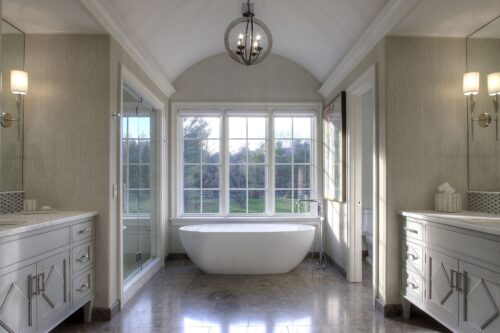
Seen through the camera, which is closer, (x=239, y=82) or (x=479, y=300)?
(x=479, y=300)

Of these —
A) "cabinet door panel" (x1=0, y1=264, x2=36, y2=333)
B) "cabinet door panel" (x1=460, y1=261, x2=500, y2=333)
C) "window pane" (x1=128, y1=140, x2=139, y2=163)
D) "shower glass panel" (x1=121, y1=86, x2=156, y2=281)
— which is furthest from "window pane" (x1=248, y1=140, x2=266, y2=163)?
"cabinet door panel" (x1=0, y1=264, x2=36, y2=333)

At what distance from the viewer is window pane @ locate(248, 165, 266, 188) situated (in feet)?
17.2

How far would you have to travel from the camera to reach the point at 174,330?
2.77m

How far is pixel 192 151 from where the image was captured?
5270 mm

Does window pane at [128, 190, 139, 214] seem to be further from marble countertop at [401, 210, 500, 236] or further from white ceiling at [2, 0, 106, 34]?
marble countertop at [401, 210, 500, 236]

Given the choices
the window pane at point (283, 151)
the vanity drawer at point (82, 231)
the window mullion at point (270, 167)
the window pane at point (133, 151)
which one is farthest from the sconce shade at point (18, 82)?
the window pane at point (283, 151)

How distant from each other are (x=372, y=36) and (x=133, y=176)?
2.68 metres

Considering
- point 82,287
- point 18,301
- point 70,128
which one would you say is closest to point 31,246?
point 18,301

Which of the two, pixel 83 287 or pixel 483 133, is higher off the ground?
pixel 483 133

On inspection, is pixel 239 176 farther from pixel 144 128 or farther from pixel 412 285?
pixel 412 285

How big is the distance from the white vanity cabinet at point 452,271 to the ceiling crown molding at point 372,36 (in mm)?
1507

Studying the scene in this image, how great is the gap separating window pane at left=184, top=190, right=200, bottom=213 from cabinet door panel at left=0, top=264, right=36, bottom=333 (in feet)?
10.2

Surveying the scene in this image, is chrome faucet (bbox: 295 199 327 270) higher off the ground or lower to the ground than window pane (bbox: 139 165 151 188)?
lower

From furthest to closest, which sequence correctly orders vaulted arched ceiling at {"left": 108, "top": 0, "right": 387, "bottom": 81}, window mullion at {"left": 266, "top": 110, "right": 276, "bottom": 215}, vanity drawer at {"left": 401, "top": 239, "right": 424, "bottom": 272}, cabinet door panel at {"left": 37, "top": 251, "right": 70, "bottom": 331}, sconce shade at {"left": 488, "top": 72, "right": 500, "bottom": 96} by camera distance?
1. window mullion at {"left": 266, "top": 110, "right": 276, "bottom": 215}
2. vaulted arched ceiling at {"left": 108, "top": 0, "right": 387, "bottom": 81}
3. sconce shade at {"left": 488, "top": 72, "right": 500, "bottom": 96}
4. vanity drawer at {"left": 401, "top": 239, "right": 424, "bottom": 272}
5. cabinet door panel at {"left": 37, "top": 251, "right": 70, "bottom": 331}
